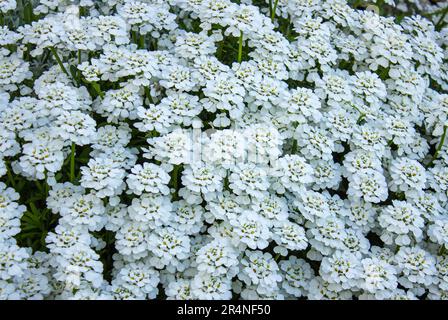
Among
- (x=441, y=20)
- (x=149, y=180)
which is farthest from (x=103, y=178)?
(x=441, y=20)

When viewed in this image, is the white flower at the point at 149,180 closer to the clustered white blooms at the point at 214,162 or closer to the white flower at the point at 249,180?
the clustered white blooms at the point at 214,162

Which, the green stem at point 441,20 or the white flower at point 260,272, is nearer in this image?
the white flower at point 260,272

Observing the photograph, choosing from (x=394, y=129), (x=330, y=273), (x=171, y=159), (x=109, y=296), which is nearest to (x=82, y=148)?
(x=171, y=159)

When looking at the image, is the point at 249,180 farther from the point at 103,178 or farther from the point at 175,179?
the point at 103,178

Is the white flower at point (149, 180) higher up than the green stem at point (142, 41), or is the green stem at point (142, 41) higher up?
the green stem at point (142, 41)

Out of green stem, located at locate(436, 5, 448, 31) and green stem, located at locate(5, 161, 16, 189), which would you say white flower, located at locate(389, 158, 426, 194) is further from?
green stem, located at locate(5, 161, 16, 189)

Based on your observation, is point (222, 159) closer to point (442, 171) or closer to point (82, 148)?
point (82, 148)

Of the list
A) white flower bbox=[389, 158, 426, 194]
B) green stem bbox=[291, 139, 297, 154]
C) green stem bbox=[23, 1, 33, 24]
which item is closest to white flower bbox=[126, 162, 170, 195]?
green stem bbox=[291, 139, 297, 154]

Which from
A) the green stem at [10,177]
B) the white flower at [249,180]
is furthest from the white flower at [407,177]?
the green stem at [10,177]

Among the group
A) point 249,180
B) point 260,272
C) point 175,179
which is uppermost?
point 249,180
